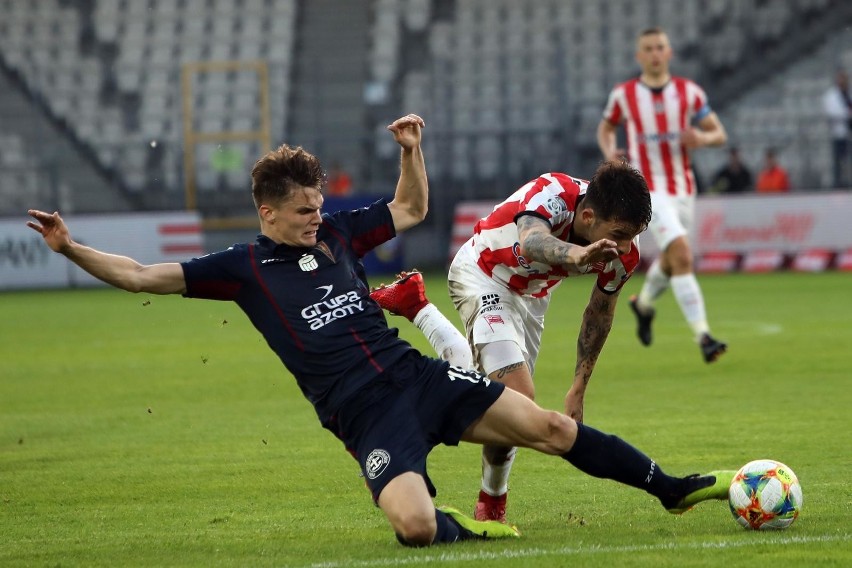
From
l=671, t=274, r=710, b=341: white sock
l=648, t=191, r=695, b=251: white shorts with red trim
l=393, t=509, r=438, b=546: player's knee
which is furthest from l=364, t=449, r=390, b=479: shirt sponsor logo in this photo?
l=648, t=191, r=695, b=251: white shorts with red trim

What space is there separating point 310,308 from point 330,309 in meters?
0.08

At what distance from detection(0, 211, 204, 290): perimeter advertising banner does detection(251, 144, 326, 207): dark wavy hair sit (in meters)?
17.1

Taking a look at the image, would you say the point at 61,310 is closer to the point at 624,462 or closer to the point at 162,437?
the point at 162,437

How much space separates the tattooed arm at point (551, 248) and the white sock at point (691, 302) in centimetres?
534

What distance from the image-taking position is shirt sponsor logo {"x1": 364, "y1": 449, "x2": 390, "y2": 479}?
210 inches

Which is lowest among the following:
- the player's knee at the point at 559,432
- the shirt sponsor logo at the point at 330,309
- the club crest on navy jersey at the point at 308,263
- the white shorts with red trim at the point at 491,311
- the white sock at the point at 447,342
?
the player's knee at the point at 559,432

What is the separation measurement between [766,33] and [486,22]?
543 centimetres

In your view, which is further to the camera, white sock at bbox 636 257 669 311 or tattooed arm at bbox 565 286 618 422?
white sock at bbox 636 257 669 311

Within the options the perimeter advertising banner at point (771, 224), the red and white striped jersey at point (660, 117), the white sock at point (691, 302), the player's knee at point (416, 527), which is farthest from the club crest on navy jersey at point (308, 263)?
the perimeter advertising banner at point (771, 224)

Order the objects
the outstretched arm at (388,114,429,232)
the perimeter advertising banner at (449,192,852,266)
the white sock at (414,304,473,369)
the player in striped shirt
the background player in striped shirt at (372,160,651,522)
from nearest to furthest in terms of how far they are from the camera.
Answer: the background player in striped shirt at (372,160,651,522)
the outstretched arm at (388,114,429,232)
the white sock at (414,304,473,369)
the player in striped shirt
the perimeter advertising banner at (449,192,852,266)

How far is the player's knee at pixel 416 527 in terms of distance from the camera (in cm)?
518

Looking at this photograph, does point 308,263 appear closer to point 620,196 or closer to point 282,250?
point 282,250

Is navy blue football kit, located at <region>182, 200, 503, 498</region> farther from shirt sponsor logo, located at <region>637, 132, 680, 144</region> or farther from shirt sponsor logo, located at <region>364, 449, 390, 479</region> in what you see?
shirt sponsor logo, located at <region>637, 132, 680, 144</region>

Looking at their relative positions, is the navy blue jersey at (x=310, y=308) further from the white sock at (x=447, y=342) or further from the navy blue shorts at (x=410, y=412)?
the white sock at (x=447, y=342)
